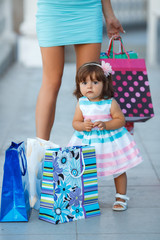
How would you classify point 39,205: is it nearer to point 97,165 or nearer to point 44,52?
point 97,165

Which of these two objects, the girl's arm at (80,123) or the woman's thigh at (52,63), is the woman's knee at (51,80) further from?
Answer: the girl's arm at (80,123)

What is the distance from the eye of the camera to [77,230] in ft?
9.77

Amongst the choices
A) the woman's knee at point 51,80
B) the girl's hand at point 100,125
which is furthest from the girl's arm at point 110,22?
the girl's hand at point 100,125

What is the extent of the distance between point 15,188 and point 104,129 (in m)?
0.62

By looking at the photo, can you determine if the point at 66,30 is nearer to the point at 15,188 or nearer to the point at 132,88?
the point at 132,88

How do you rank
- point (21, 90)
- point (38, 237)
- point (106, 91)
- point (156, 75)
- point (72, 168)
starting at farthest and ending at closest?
point (156, 75) < point (21, 90) < point (106, 91) < point (72, 168) < point (38, 237)

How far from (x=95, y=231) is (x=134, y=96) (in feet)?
3.51

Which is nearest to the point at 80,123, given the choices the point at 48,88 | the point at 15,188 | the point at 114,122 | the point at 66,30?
the point at 114,122

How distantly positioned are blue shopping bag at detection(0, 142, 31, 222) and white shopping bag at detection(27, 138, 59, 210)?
88 mm

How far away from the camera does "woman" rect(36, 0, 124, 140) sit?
12.1ft

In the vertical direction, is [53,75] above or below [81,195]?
above

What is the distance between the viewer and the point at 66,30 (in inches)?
146

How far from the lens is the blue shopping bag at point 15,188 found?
9.89 ft

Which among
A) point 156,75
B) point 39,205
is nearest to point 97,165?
point 39,205
